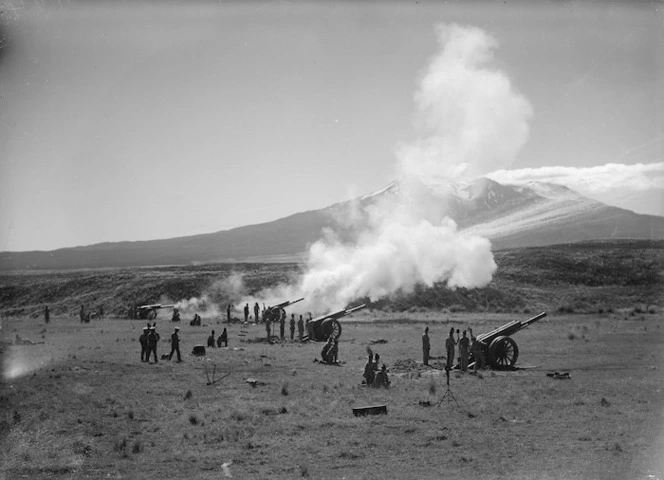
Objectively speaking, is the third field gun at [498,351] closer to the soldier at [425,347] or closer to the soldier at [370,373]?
the soldier at [425,347]

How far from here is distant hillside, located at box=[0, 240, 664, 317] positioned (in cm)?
5697

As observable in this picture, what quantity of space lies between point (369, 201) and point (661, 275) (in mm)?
133668

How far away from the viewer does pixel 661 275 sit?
68.1 m

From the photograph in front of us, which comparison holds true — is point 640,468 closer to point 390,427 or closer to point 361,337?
point 390,427

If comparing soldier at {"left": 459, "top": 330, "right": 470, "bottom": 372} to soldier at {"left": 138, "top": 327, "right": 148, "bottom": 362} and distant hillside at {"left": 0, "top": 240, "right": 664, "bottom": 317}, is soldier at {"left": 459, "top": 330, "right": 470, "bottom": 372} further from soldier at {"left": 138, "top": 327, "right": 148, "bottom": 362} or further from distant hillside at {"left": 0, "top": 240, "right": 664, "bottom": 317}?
distant hillside at {"left": 0, "top": 240, "right": 664, "bottom": 317}

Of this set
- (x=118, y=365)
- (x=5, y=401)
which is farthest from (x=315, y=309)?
(x=5, y=401)

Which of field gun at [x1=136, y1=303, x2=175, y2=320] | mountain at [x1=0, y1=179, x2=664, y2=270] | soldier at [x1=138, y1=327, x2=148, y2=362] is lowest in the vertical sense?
field gun at [x1=136, y1=303, x2=175, y2=320]

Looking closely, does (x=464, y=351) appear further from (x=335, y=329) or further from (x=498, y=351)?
(x=335, y=329)

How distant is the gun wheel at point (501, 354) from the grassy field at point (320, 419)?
87 cm

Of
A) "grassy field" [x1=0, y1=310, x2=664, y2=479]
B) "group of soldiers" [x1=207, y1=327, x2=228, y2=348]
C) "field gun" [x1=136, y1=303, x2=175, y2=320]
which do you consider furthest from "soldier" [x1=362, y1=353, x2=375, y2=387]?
"field gun" [x1=136, y1=303, x2=175, y2=320]

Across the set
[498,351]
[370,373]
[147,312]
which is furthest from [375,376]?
[147,312]

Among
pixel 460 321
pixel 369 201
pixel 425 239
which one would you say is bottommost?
pixel 460 321

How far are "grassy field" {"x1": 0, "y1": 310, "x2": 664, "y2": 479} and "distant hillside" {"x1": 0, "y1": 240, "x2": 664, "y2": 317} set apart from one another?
30.9 metres

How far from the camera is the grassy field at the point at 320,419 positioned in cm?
1160
